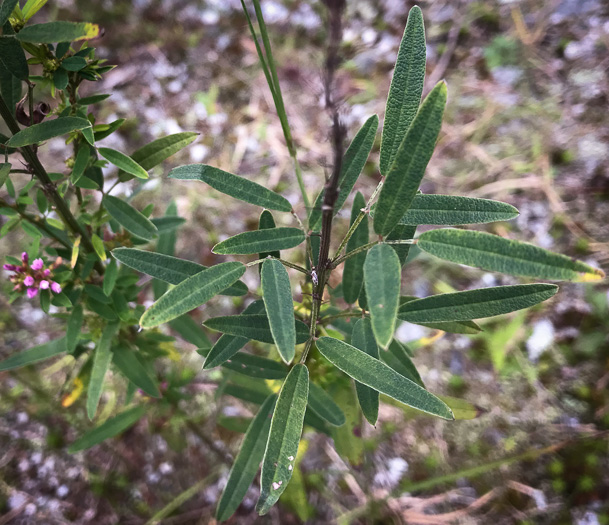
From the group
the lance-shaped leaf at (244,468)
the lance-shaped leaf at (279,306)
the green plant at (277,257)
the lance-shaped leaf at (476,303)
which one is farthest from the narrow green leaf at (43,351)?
the lance-shaped leaf at (476,303)

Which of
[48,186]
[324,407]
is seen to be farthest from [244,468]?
[48,186]

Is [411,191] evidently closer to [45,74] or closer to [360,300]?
[360,300]

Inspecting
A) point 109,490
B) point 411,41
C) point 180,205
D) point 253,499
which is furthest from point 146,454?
point 411,41

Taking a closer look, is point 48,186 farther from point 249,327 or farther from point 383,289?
point 383,289

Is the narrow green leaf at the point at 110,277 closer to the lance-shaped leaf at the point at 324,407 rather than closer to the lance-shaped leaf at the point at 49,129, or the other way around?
the lance-shaped leaf at the point at 49,129

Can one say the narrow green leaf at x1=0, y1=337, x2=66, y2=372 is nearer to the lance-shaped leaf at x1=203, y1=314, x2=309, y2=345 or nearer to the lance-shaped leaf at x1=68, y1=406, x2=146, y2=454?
the lance-shaped leaf at x1=68, y1=406, x2=146, y2=454

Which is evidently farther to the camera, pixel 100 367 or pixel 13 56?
pixel 100 367
